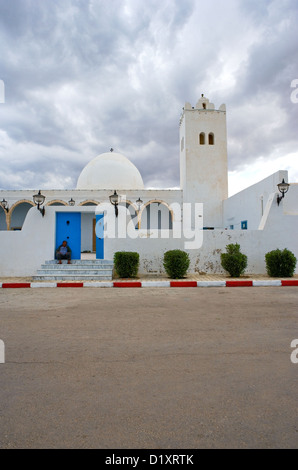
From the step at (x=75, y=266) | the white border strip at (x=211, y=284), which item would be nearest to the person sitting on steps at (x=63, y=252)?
the step at (x=75, y=266)

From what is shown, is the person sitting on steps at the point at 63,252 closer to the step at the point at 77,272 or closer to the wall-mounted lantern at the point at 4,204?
the step at the point at 77,272

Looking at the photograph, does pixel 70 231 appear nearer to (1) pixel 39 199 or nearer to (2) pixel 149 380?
(1) pixel 39 199

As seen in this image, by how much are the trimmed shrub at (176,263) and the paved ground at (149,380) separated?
467 cm

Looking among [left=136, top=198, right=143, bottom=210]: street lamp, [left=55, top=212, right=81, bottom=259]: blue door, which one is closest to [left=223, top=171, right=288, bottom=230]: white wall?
[left=136, top=198, right=143, bottom=210]: street lamp

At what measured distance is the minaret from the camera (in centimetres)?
2273

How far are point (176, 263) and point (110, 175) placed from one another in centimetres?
1656

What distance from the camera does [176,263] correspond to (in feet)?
32.7

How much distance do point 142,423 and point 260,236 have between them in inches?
398

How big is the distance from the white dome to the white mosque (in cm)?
8

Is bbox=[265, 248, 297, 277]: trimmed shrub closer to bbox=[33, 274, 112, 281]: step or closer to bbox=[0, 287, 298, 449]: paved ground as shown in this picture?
bbox=[0, 287, 298, 449]: paved ground

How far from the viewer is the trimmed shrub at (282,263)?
1011 cm

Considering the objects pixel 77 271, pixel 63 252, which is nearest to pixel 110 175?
pixel 63 252

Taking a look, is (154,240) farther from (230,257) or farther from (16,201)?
(16,201)

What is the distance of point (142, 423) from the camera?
2002 mm
